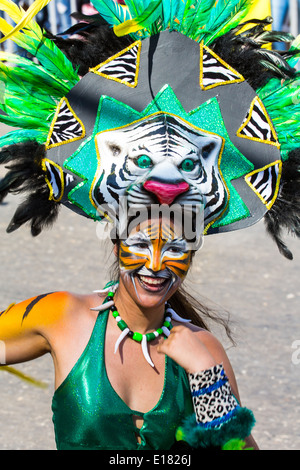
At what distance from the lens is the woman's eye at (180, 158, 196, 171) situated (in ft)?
7.54

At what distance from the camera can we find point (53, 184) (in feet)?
7.91

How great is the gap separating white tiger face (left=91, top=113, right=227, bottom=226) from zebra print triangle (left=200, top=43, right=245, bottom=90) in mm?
154

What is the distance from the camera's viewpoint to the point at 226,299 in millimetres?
6090

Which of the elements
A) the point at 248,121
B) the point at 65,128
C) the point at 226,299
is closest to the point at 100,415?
the point at 65,128

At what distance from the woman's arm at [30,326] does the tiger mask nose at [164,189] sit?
514 mm

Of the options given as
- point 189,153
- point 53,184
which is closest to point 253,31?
point 189,153

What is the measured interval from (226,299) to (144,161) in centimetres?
392

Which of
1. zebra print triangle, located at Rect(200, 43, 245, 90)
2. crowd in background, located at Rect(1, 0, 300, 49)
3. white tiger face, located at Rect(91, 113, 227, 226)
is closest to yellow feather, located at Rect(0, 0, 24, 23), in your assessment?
white tiger face, located at Rect(91, 113, 227, 226)

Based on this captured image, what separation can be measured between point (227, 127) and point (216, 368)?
2.37 feet

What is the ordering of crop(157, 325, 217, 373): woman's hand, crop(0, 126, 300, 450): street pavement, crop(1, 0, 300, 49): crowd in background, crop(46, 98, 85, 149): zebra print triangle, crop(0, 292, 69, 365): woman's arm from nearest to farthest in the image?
crop(157, 325, 217, 373): woman's hand → crop(46, 98, 85, 149): zebra print triangle → crop(0, 292, 69, 365): woman's arm → crop(0, 126, 300, 450): street pavement → crop(1, 0, 300, 49): crowd in background

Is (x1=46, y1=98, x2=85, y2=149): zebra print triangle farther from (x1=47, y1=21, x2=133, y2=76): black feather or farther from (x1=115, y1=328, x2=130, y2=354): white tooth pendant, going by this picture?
(x1=115, y1=328, x2=130, y2=354): white tooth pendant

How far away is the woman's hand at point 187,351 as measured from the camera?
2.26 meters

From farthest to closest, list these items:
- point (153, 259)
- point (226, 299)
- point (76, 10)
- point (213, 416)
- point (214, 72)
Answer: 1. point (76, 10)
2. point (226, 299)
3. point (214, 72)
4. point (153, 259)
5. point (213, 416)

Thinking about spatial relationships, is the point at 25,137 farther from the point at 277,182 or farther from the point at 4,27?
the point at 277,182
